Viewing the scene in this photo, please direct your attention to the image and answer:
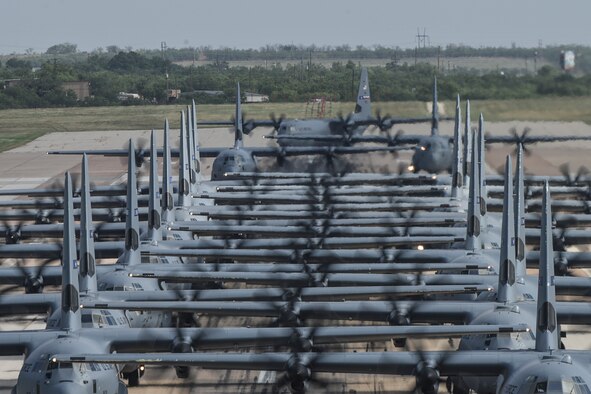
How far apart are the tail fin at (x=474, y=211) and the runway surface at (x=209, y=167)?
5.66m

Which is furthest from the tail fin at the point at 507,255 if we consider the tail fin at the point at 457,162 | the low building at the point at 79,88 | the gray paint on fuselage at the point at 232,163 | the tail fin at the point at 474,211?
the low building at the point at 79,88

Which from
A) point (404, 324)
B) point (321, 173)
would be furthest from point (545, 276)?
point (321, 173)

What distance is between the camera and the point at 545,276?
33.4m

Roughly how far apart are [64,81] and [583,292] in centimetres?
9471

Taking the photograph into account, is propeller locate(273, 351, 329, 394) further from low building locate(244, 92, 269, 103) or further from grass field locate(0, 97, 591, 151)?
low building locate(244, 92, 269, 103)

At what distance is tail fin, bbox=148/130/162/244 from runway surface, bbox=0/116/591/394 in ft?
16.0

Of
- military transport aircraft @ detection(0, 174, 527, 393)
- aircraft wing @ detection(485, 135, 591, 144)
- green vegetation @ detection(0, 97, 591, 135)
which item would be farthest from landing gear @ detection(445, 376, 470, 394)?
green vegetation @ detection(0, 97, 591, 135)

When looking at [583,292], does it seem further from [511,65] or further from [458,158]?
[511,65]

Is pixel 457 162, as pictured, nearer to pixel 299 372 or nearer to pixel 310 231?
pixel 310 231

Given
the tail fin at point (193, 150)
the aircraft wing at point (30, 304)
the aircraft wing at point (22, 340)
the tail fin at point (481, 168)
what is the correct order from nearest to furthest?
the aircraft wing at point (22, 340) < the aircraft wing at point (30, 304) < the tail fin at point (481, 168) < the tail fin at point (193, 150)

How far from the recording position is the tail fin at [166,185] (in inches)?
2344

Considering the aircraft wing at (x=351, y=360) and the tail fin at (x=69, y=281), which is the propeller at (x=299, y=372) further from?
the tail fin at (x=69, y=281)

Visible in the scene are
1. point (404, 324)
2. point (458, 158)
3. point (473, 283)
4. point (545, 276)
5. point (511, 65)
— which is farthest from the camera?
point (511, 65)

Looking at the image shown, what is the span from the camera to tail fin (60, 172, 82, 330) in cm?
3762
